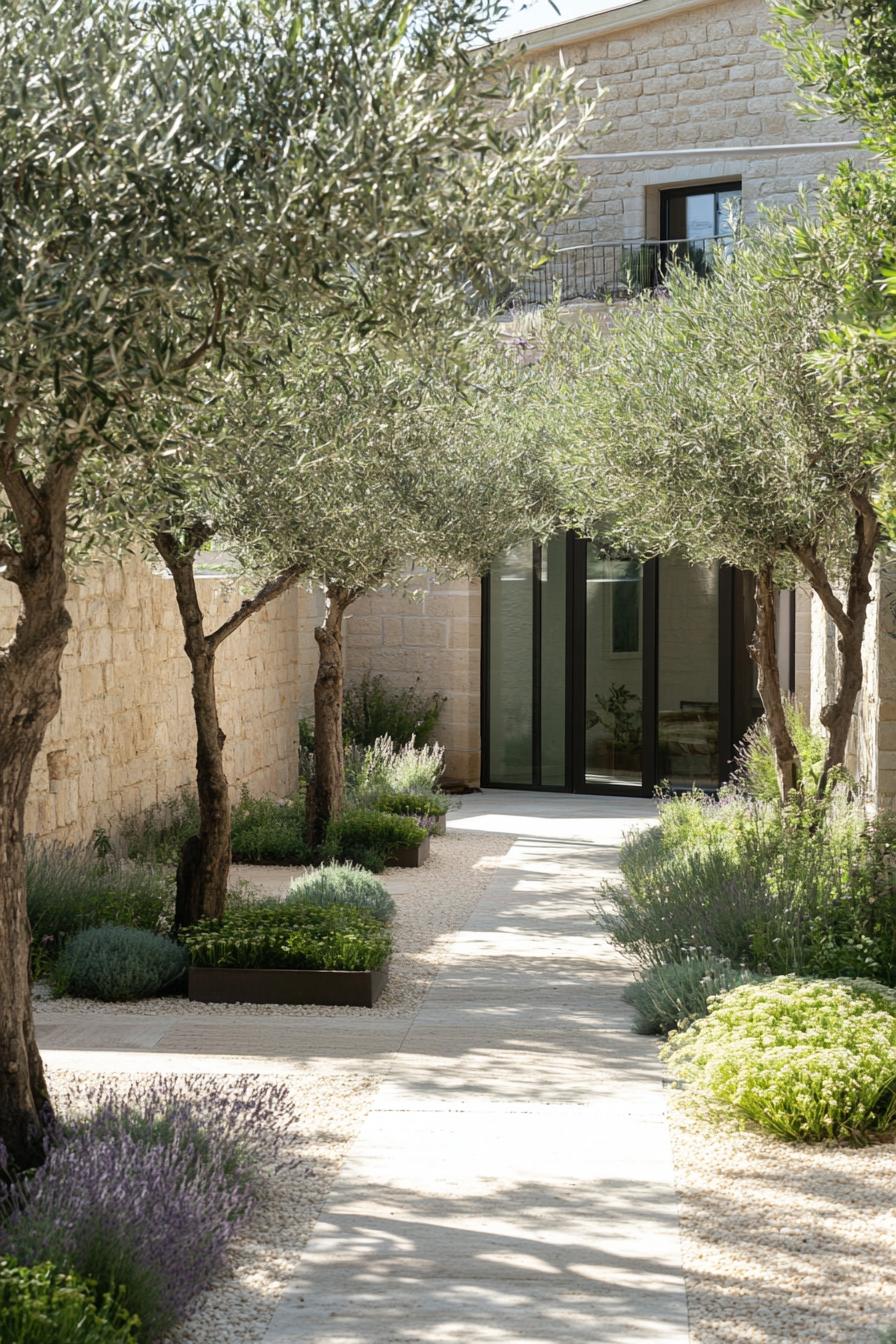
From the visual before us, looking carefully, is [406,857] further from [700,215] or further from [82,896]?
[700,215]

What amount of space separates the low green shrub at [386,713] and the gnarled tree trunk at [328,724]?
15.8 ft

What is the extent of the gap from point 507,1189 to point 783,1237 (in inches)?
36.1

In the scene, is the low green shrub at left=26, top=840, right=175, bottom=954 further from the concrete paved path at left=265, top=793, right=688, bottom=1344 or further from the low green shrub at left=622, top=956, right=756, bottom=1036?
the low green shrub at left=622, top=956, right=756, bottom=1036

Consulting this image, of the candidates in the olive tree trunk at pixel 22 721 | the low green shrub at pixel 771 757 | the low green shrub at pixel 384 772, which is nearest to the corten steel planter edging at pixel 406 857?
the low green shrub at pixel 384 772

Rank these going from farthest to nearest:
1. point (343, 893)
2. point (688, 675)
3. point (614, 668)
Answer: point (614, 668)
point (688, 675)
point (343, 893)

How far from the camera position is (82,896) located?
836cm

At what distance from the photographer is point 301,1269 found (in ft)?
13.4

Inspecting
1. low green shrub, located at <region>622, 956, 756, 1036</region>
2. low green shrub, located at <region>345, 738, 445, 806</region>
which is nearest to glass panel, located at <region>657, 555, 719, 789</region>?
low green shrub, located at <region>345, 738, 445, 806</region>

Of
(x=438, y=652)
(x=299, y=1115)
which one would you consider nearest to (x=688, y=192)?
(x=438, y=652)

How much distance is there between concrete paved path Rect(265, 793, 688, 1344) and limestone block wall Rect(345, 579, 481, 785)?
9.77 metres

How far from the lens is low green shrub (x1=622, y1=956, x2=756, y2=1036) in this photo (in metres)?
6.41

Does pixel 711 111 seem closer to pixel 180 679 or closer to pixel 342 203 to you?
pixel 180 679

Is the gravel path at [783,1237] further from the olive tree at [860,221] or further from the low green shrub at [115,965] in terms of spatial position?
the low green shrub at [115,965]

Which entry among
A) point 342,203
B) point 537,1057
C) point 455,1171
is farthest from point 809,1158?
point 342,203
